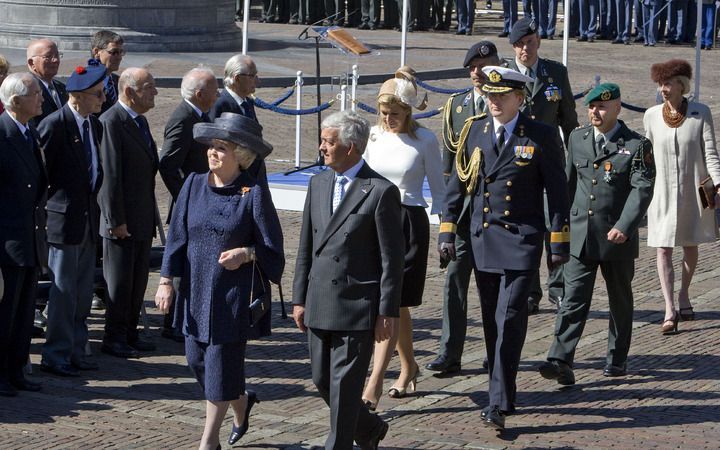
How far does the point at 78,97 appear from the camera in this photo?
884 cm

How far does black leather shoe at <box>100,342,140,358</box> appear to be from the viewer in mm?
9258

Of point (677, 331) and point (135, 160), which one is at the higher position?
point (135, 160)

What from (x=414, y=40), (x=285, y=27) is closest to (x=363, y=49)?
(x=414, y=40)

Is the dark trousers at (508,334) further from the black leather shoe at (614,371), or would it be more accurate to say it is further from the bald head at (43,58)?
the bald head at (43,58)

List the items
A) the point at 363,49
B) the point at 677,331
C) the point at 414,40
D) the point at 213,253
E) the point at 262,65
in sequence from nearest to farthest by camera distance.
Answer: the point at 213,253 → the point at 677,331 → the point at 363,49 → the point at 262,65 → the point at 414,40

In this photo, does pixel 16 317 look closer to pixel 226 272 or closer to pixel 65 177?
pixel 65 177

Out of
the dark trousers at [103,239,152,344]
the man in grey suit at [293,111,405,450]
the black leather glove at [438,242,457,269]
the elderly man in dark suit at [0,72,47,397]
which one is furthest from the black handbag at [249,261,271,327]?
the dark trousers at [103,239,152,344]

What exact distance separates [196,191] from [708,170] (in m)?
4.41

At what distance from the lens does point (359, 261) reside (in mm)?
6914

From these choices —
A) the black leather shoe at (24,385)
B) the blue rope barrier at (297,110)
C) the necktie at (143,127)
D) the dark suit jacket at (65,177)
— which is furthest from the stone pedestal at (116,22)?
the black leather shoe at (24,385)

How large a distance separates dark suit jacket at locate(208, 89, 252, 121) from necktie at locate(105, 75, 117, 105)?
121 centimetres

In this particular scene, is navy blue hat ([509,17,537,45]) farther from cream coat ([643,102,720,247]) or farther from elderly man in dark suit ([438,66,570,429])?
elderly man in dark suit ([438,66,570,429])

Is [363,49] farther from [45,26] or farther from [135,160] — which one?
[45,26]

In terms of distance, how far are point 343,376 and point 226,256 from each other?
0.80 m
